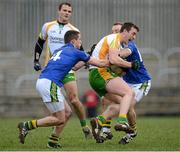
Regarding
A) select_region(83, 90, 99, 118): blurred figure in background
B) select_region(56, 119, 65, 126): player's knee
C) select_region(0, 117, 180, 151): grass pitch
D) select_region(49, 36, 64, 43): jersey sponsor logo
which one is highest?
select_region(49, 36, 64, 43): jersey sponsor logo

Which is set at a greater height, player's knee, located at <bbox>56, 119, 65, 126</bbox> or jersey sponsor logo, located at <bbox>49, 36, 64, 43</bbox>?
jersey sponsor logo, located at <bbox>49, 36, 64, 43</bbox>

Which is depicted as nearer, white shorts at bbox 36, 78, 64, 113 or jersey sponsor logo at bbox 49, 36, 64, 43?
white shorts at bbox 36, 78, 64, 113

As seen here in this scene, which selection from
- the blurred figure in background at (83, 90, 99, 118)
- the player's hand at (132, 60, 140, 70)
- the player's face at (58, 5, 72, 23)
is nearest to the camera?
the player's hand at (132, 60, 140, 70)

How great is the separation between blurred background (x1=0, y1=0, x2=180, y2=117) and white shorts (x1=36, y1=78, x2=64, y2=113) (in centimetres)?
1109

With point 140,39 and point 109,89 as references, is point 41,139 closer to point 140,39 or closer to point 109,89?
point 109,89

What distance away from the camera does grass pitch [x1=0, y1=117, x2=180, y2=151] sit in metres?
14.4

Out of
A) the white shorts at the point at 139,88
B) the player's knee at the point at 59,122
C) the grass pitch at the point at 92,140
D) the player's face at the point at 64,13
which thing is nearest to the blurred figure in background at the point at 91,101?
the grass pitch at the point at 92,140

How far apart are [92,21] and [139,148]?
12853 mm

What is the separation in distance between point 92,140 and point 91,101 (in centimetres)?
899

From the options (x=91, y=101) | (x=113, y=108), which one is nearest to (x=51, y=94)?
(x=113, y=108)

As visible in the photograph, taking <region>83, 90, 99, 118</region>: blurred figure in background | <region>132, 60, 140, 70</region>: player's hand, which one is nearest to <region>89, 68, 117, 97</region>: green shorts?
<region>132, 60, 140, 70</region>: player's hand

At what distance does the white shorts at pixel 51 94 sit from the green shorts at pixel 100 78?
1183mm

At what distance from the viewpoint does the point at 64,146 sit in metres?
15.0

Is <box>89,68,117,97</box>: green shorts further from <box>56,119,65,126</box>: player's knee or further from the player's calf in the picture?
<box>56,119,65,126</box>: player's knee
